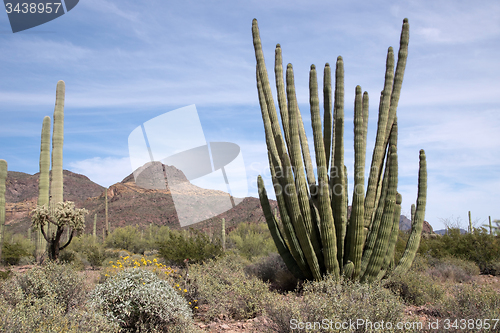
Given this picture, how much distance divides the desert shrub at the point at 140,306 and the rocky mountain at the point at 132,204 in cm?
2857

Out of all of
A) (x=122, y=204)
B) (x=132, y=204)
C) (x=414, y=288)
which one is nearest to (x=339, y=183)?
(x=414, y=288)

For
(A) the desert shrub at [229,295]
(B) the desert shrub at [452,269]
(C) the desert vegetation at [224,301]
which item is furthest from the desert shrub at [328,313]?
(B) the desert shrub at [452,269]

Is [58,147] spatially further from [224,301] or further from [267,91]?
[224,301]

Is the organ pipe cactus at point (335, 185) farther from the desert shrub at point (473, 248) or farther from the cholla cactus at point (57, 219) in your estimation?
the cholla cactus at point (57, 219)

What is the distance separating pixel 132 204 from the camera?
46219mm

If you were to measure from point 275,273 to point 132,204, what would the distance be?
39.5 m

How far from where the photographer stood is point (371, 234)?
760 cm

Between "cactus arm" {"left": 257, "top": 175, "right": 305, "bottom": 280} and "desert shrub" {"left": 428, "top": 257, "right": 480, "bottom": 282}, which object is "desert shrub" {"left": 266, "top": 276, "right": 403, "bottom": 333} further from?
"desert shrub" {"left": 428, "top": 257, "right": 480, "bottom": 282}

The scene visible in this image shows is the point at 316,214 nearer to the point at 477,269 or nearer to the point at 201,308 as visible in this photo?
the point at 201,308

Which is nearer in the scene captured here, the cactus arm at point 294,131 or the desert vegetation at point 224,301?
the desert vegetation at point 224,301

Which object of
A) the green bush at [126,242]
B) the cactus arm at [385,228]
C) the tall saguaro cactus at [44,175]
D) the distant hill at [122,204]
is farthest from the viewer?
the distant hill at [122,204]

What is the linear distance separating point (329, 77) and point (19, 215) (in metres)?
47.3

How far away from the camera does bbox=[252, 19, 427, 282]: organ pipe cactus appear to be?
24.1 feet

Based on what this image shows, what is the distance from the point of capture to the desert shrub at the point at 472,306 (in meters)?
4.71
